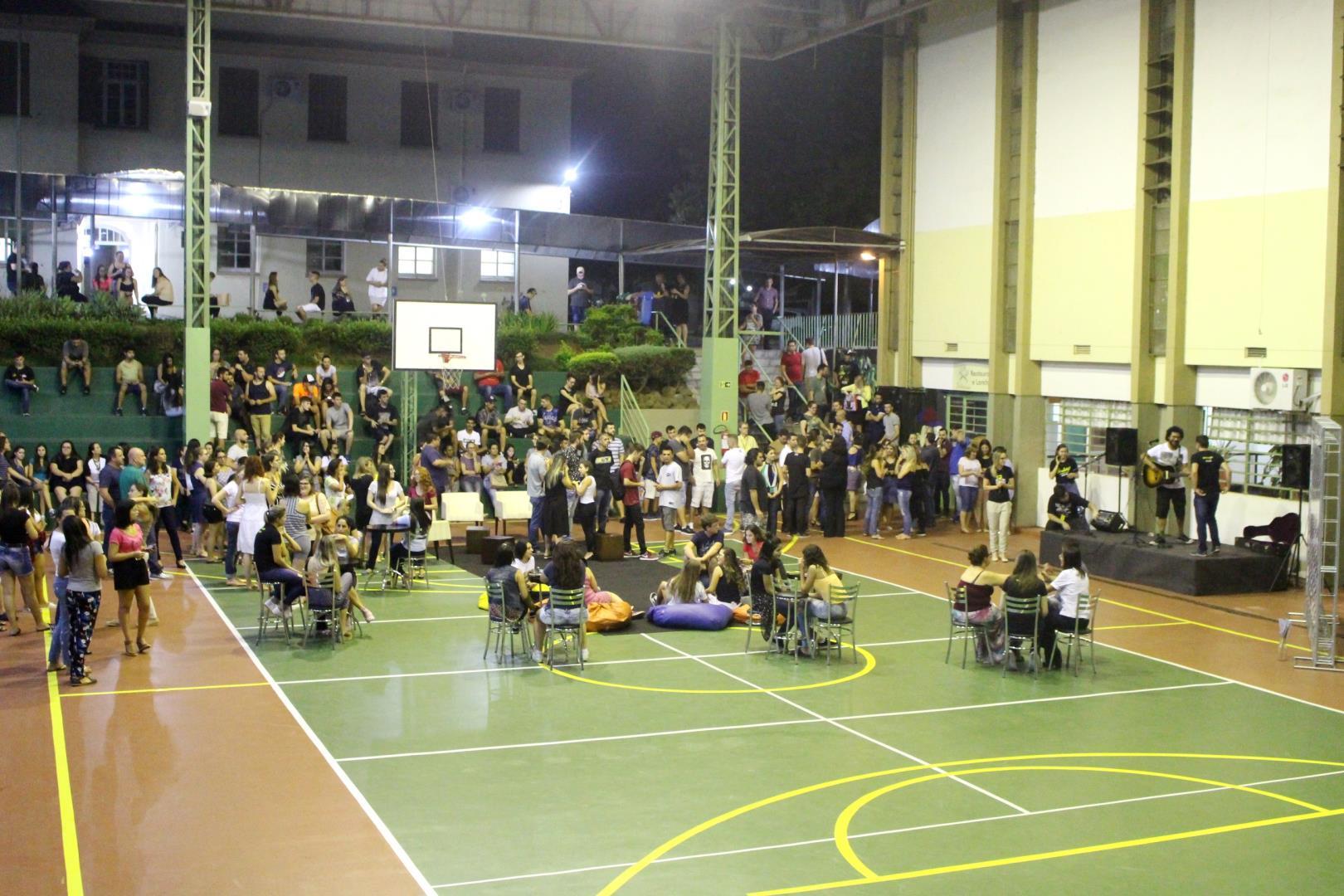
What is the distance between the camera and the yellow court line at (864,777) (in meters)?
9.56

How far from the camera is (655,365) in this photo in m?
32.8

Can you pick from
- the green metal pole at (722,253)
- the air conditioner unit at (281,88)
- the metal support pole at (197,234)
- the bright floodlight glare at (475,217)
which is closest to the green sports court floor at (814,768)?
the metal support pole at (197,234)

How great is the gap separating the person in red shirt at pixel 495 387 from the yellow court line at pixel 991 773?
1917 cm

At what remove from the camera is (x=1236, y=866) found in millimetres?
9703

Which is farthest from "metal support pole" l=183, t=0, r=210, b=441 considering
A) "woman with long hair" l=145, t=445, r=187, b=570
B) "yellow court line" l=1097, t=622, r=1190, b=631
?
"yellow court line" l=1097, t=622, r=1190, b=631

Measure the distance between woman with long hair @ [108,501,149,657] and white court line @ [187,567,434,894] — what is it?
1.22 m

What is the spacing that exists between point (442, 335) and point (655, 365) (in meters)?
7.54

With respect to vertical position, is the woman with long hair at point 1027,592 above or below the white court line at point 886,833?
above

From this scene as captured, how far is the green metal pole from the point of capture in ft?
96.1

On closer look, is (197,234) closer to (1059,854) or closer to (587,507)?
(587,507)

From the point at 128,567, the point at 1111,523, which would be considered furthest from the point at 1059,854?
the point at 1111,523

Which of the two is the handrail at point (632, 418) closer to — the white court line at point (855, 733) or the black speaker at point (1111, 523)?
the black speaker at point (1111, 523)

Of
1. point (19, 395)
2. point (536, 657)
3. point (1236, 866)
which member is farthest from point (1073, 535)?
point (19, 395)

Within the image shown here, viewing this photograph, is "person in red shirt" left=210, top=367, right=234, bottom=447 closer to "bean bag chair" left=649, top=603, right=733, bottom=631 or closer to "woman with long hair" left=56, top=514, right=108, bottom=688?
"bean bag chair" left=649, top=603, right=733, bottom=631
